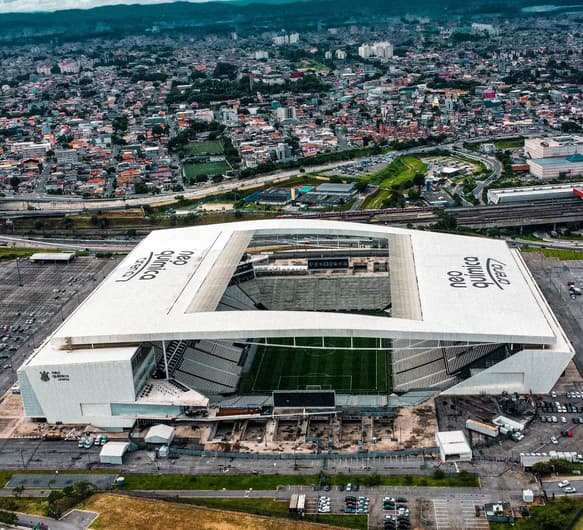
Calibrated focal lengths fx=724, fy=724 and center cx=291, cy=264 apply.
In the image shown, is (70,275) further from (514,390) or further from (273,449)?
(514,390)

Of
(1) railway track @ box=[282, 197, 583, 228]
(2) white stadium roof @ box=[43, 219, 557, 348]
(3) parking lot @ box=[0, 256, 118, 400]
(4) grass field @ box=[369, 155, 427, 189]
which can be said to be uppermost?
(2) white stadium roof @ box=[43, 219, 557, 348]

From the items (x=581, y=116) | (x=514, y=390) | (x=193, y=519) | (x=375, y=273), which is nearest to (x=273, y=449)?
(x=193, y=519)

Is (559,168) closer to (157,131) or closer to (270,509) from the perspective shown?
(157,131)

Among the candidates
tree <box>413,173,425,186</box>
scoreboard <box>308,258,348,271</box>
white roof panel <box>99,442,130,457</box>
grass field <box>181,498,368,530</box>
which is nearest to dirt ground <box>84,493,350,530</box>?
grass field <box>181,498,368,530</box>

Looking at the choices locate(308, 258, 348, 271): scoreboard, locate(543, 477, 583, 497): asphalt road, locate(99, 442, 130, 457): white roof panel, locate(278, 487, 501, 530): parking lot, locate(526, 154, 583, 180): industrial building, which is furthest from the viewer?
locate(526, 154, 583, 180): industrial building

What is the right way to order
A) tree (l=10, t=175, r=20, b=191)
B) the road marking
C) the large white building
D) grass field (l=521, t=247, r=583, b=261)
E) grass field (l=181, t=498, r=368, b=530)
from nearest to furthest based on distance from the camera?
the road marking < grass field (l=181, t=498, r=368, b=530) < grass field (l=521, t=247, r=583, b=261) < the large white building < tree (l=10, t=175, r=20, b=191)

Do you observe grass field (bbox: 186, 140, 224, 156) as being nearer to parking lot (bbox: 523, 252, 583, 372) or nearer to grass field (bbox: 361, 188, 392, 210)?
grass field (bbox: 361, 188, 392, 210)

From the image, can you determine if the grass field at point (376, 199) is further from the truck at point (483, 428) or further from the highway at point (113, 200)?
the truck at point (483, 428)

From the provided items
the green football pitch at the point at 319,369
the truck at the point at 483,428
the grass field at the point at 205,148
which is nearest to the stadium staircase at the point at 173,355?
the green football pitch at the point at 319,369
